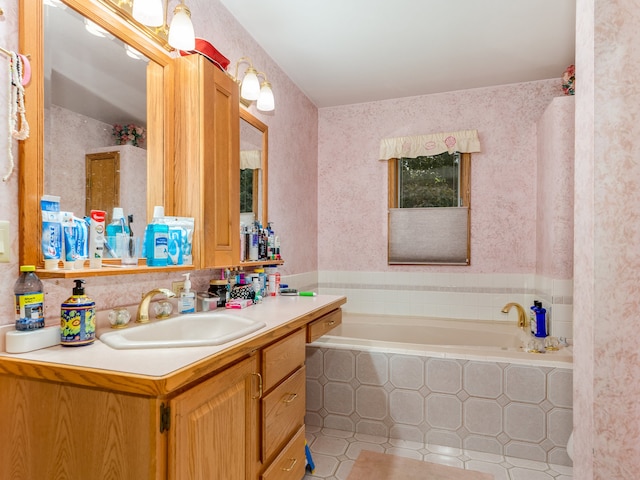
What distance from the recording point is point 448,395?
226cm

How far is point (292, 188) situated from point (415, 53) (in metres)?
1.29

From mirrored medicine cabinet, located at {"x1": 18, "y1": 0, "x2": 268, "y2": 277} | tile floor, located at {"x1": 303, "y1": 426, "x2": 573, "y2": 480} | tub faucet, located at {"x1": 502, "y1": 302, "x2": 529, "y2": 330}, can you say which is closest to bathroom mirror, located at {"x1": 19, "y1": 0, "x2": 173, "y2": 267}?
mirrored medicine cabinet, located at {"x1": 18, "y1": 0, "x2": 268, "y2": 277}

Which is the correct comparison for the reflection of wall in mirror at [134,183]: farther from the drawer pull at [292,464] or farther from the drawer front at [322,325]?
the drawer pull at [292,464]

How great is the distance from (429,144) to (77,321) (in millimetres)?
2925

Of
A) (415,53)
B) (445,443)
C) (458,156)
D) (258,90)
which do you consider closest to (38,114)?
(258,90)

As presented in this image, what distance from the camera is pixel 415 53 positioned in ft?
8.70

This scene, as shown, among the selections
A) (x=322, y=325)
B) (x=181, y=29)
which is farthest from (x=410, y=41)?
(x=322, y=325)

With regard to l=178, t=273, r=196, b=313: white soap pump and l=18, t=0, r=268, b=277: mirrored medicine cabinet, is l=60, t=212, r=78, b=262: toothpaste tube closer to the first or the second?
l=18, t=0, r=268, b=277: mirrored medicine cabinet

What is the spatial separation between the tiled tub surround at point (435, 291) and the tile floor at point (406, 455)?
1.16 metres

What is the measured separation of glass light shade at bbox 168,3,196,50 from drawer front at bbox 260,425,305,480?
1650 mm

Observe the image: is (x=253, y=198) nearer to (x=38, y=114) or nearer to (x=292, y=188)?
(x=292, y=188)

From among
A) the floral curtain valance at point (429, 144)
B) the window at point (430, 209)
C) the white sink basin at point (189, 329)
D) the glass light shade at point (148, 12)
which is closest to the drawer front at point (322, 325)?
the white sink basin at point (189, 329)

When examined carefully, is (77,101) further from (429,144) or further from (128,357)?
(429,144)

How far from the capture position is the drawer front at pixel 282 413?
4.55ft
